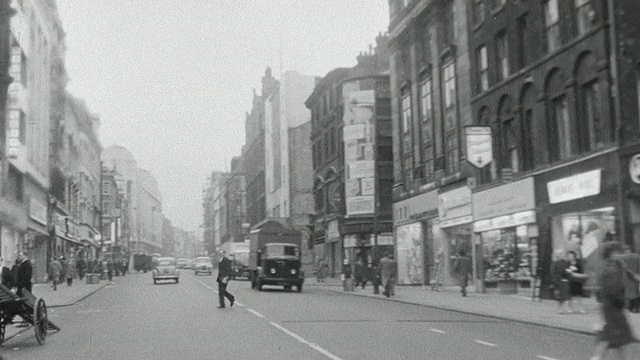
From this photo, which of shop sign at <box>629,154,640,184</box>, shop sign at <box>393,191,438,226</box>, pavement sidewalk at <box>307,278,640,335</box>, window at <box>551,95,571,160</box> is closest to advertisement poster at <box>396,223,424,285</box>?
shop sign at <box>393,191,438,226</box>

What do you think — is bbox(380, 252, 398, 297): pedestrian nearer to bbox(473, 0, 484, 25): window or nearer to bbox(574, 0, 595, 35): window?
bbox(473, 0, 484, 25): window

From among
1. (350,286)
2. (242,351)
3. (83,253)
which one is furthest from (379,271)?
(83,253)

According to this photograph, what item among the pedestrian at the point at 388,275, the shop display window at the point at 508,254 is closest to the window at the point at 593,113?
the shop display window at the point at 508,254

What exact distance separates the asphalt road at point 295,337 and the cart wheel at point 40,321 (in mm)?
229

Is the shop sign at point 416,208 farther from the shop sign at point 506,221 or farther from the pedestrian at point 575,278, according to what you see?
the pedestrian at point 575,278

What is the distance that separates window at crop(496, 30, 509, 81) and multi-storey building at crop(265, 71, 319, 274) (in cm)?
4384

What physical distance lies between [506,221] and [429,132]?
11010mm

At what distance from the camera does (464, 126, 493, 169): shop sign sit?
32.2m

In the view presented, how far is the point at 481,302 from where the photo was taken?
27.2 meters

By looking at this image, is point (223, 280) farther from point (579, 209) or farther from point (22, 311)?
point (579, 209)

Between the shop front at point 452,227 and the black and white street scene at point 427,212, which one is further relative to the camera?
the shop front at point 452,227

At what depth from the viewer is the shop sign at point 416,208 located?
133ft

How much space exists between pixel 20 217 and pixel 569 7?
3102cm

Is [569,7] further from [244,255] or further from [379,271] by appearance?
[244,255]
